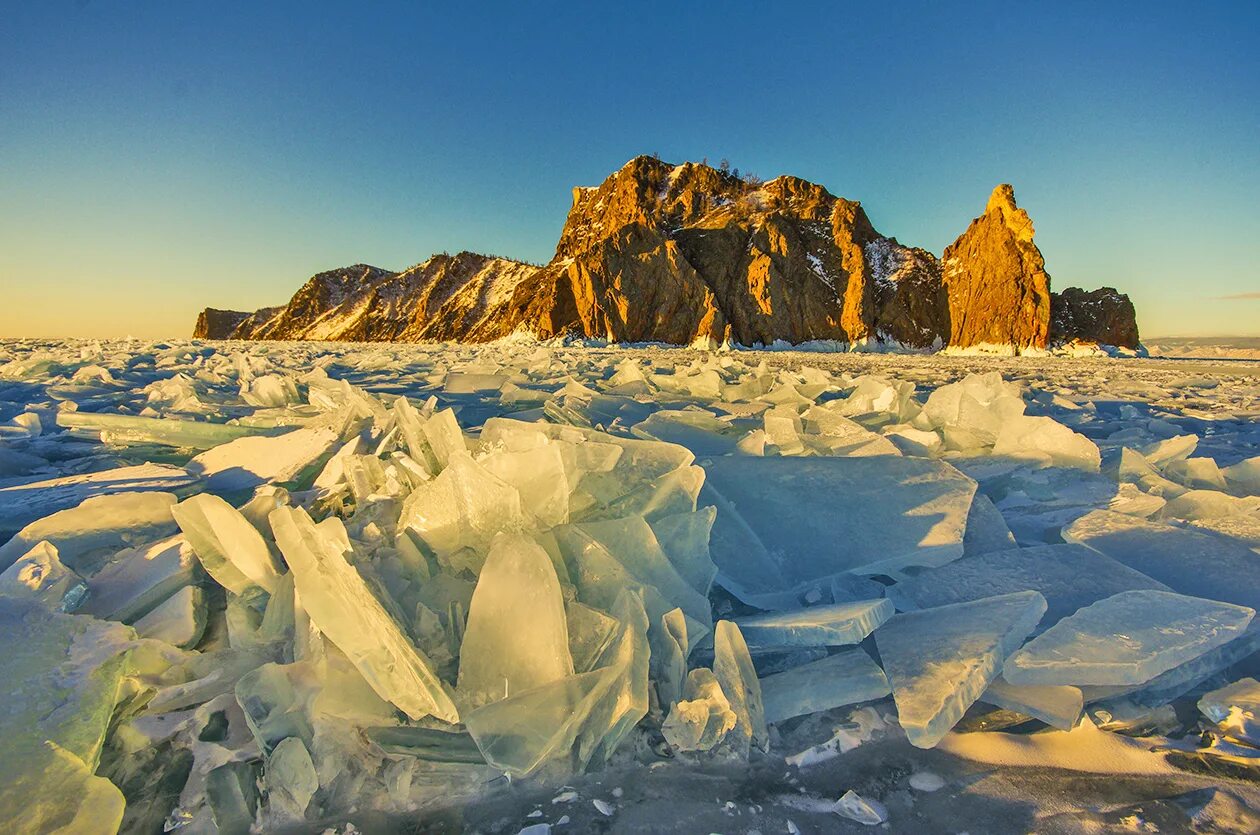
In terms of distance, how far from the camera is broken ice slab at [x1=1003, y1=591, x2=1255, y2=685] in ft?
2.73

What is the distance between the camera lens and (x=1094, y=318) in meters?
33.6

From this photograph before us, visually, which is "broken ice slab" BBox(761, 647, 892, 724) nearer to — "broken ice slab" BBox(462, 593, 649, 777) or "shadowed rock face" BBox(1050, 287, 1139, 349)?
"broken ice slab" BBox(462, 593, 649, 777)

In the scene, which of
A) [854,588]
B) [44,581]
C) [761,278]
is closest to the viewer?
[44,581]

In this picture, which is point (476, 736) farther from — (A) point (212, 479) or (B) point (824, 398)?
(B) point (824, 398)

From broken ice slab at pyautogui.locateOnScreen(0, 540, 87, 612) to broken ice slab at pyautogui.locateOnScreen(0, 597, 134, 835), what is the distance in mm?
27

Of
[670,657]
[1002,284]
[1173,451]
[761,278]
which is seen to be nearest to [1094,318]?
[1002,284]

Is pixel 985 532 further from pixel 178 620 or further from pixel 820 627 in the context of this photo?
pixel 178 620

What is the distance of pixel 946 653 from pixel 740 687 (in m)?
0.32

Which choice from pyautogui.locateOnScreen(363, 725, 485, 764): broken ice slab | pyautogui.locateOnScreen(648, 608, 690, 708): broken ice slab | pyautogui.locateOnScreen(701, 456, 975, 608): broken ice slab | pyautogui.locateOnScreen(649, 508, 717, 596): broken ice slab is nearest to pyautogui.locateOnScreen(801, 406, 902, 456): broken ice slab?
pyautogui.locateOnScreen(701, 456, 975, 608): broken ice slab

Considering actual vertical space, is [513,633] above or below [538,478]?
below

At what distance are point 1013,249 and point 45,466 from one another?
132 feet

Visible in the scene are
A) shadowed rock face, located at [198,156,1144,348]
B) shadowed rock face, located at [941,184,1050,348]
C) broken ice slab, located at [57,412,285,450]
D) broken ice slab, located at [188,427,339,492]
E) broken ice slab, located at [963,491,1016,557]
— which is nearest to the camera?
broken ice slab, located at [963,491,1016,557]

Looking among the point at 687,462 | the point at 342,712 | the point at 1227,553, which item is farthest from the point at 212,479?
the point at 1227,553

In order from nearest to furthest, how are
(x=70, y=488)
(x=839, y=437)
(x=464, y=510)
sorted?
(x=464, y=510)
(x=70, y=488)
(x=839, y=437)
